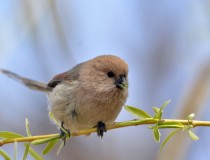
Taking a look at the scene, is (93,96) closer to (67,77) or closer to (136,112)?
(67,77)

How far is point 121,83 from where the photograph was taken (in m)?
2.82

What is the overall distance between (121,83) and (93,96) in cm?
21

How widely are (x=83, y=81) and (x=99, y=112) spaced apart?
351 mm

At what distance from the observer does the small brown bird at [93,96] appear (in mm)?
2734

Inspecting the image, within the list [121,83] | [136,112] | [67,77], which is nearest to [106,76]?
[121,83]

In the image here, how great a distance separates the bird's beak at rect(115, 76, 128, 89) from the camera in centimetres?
279

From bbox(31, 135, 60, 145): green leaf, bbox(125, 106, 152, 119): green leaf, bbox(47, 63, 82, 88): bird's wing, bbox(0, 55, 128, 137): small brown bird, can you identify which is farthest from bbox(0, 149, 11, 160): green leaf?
bbox(47, 63, 82, 88): bird's wing

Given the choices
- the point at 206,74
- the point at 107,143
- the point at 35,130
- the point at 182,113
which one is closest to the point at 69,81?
the point at 182,113

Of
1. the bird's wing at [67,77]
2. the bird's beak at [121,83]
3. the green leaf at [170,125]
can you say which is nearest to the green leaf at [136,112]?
the green leaf at [170,125]

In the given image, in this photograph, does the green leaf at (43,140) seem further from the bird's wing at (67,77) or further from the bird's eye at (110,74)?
the bird's wing at (67,77)

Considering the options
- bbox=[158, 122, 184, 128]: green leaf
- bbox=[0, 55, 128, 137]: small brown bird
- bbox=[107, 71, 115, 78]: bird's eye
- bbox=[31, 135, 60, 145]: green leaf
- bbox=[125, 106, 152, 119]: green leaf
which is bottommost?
bbox=[0, 55, 128, 137]: small brown bird

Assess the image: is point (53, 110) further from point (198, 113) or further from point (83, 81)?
point (198, 113)

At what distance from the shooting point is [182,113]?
3.19 metres

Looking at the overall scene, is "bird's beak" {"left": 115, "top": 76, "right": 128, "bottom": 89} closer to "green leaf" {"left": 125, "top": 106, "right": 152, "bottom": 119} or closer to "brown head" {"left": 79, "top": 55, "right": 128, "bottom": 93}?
"brown head" {"left": 79, "top": 55, "right": 128, "bottom": 93}
